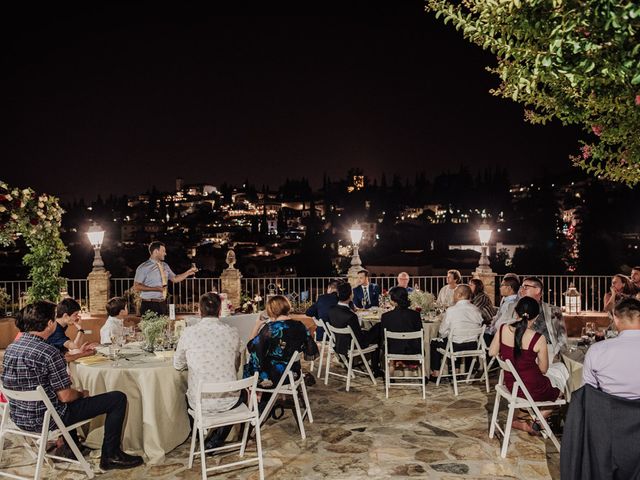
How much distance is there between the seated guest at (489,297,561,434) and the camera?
16.0 feet

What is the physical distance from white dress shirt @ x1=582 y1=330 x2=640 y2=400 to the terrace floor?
129cm

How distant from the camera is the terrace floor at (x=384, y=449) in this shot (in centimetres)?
453

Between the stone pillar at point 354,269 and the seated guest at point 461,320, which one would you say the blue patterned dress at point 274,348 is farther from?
the stone pillar at point 354,269

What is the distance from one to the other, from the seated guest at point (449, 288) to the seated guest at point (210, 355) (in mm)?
4510

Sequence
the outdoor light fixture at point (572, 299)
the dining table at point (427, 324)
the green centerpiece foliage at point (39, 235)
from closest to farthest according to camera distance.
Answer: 1. the dining table at point (427, 324)
2. the green centerpiece foliage at point (39, 235)
3. the outdoor light fixture at point (572, 299)

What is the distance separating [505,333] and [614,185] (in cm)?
4999

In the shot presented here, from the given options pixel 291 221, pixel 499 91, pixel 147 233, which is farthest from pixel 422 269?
pixel 291 221

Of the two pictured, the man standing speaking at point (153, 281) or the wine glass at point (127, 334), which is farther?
the man standing speaking at point (153, 281)

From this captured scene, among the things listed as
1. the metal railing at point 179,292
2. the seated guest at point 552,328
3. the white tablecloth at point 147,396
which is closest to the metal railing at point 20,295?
the metal railing at point 179,292

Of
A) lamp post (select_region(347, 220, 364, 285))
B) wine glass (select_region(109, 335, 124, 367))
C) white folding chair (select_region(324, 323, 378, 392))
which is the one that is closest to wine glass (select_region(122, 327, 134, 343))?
wine glass (select_region(109, 335, 124, 367))

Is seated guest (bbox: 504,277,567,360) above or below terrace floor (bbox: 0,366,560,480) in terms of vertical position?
above

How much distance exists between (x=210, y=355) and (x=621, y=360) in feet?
10.0

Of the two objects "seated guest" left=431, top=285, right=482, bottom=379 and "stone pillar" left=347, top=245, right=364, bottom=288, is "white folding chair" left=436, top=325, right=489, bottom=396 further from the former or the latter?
"stone pillar" left=347, top=245, right=364, bottom=288

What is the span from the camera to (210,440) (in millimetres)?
5035
